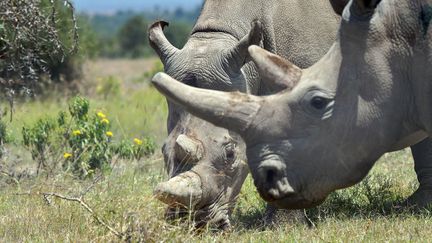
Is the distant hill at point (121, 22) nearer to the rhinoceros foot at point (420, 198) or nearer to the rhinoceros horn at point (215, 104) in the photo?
the rhinoceros foot at point (420, 198)

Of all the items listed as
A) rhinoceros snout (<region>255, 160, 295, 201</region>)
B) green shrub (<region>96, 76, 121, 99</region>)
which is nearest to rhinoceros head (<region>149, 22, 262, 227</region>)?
rhinoceros snout (<region>255, 160, 295, 201</region>)

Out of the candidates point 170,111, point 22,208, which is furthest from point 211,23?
point 22,208

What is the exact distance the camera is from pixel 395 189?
9711mm

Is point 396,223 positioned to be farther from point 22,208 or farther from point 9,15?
point 9,15

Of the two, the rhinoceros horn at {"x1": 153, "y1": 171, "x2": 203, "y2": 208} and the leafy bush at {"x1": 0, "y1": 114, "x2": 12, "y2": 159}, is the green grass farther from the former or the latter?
the leafy bush at {"x1": 0, "y1": 114, "x2": 12, "y2": 159}

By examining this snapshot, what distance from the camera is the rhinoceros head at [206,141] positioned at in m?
8.04

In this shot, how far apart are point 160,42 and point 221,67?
71cm

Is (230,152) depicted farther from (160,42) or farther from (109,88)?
(109,88)

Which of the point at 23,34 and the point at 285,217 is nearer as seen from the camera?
the point at 285,217

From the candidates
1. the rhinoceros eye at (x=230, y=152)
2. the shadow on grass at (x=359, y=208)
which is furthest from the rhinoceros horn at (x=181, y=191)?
the shadow on grass at (x=359, y=208)

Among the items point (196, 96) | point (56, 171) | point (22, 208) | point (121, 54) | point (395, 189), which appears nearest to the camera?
point (196, 96)

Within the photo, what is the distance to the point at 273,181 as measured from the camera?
669 centimetres

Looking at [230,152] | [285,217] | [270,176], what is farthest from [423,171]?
[270,176]

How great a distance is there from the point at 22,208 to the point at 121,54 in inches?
1689
